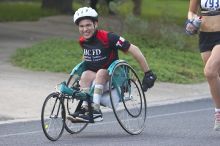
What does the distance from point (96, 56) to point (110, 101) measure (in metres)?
0.56

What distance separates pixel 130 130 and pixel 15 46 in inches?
473

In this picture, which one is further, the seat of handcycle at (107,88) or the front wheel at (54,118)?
the seat of handcycle at (107,88)

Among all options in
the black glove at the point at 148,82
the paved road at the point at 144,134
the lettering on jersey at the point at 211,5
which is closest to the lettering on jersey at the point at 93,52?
the black glove at the point at 148,82

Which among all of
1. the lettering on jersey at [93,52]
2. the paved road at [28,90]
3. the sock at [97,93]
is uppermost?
the lettering on jersey at [93,52]

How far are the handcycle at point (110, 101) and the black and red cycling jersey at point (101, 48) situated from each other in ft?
0.44

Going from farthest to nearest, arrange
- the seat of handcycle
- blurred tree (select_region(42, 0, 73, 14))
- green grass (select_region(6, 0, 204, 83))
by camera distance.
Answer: blurred tree (select_region(42, 0, 73, 14)), green grass (select_region(6, 0, 204, 83)), the seat of handcycle

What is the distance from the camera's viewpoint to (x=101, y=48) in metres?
9.45

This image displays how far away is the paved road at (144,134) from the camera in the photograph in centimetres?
896

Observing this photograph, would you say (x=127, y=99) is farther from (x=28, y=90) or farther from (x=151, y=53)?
(x=151, y=53)

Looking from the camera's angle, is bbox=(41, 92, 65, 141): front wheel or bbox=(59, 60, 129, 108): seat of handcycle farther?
bbox=(59, 60, 129, 108): seat of handcycle

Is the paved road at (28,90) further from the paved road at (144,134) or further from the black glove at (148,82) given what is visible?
the black glove at (148,82)

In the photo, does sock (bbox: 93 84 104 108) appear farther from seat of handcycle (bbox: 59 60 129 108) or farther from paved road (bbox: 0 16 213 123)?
paved road (bbox: 0 16 213 123)

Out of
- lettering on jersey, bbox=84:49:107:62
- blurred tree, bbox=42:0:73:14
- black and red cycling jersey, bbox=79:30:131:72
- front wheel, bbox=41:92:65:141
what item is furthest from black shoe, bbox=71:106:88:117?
blurred tree, bbox=42:0:73:14

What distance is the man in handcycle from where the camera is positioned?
9.36 metres
